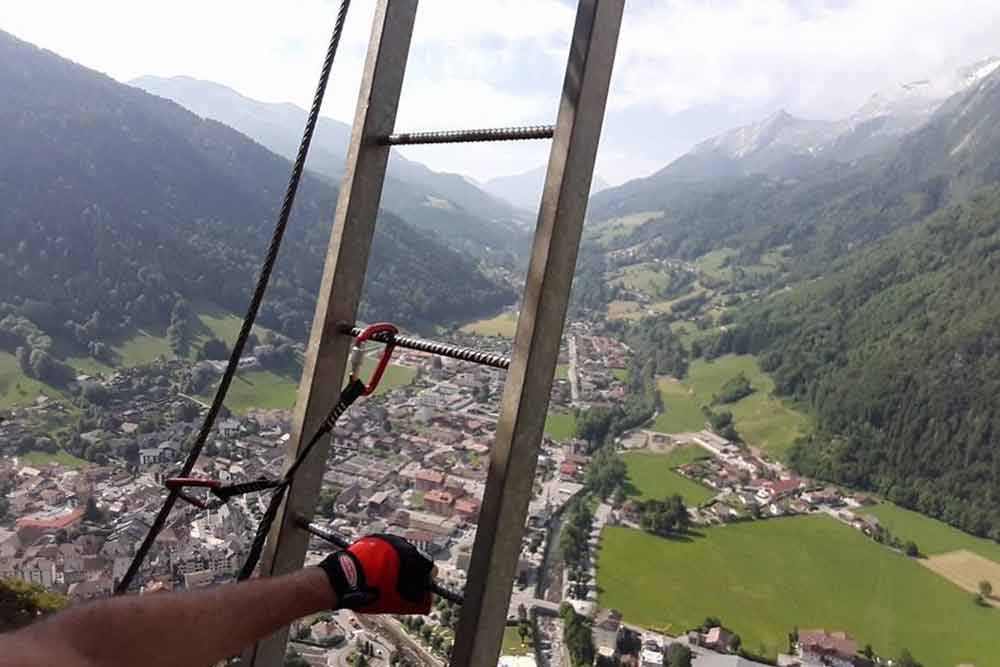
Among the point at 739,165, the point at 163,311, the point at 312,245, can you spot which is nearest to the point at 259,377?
the point at 163,311

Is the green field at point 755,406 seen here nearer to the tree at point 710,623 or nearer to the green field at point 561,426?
the green field at point 561,426

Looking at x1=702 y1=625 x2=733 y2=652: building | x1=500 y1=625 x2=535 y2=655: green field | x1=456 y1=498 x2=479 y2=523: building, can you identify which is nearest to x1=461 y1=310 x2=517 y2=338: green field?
x1=456 y1=498 x2=479 y2=523: building

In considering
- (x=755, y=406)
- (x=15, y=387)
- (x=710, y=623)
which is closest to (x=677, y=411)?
(x=755, y=406)

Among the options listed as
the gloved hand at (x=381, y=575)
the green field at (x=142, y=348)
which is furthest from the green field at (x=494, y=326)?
the gloved hand at (x=381, y=575)

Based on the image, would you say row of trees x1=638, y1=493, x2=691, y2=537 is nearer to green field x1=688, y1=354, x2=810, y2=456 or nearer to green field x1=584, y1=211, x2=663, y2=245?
green field x1=688, y1=354, x2=810, y2=456

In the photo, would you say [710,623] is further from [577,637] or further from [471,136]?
[471,136]

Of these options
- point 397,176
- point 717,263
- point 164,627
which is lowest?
point 164,627
